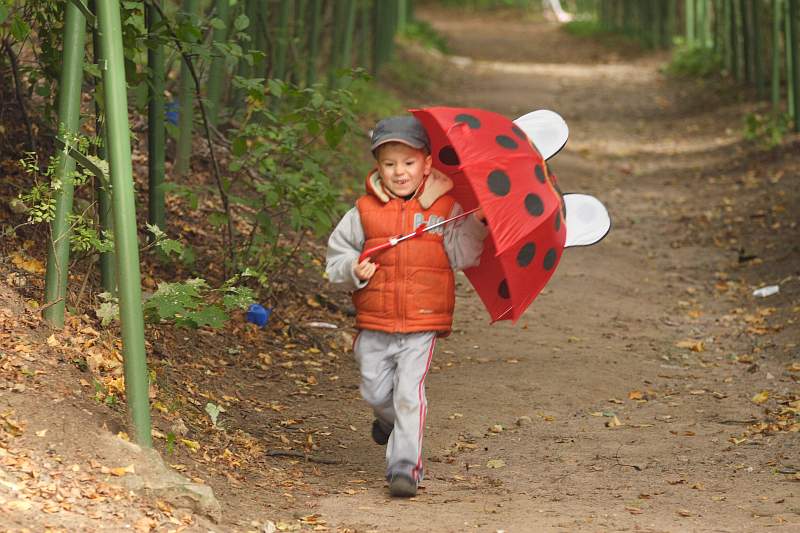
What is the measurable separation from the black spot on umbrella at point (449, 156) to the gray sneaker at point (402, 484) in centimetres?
115

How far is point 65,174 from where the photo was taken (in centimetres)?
438

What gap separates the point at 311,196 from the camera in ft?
20.6

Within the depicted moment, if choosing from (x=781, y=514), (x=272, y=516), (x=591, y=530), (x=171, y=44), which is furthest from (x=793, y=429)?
(x=171, y=44)

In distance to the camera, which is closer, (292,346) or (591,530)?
(591,530)

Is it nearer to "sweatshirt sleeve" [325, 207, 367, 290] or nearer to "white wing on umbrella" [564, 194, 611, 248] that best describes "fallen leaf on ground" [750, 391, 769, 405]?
"white wing on umbrella" [564, 194, 611, 248]

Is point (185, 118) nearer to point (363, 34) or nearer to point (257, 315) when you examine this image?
point (257, 315)

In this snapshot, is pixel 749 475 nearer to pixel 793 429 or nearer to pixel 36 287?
pixel 793 429

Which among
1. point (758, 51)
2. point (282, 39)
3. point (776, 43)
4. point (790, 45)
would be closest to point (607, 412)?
point (282, 39)

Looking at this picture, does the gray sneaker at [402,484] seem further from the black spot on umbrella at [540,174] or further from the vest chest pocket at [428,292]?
the black spot on umbrella at [540,174]

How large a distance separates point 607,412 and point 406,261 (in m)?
1.89

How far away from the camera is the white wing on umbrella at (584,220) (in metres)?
4.29

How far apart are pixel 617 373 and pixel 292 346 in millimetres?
1786

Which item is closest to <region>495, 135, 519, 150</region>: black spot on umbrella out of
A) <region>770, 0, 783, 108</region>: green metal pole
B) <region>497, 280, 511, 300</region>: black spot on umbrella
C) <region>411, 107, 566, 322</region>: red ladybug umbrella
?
<region>411, 107, 566, 322</region>: red ladybug umbrella

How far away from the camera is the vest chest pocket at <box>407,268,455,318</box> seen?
4.40 meters
